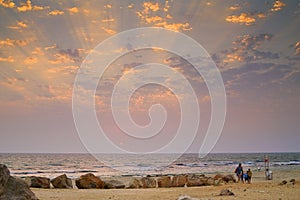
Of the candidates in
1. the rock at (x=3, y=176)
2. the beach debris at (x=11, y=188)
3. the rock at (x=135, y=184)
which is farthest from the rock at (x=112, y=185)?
the rock at (x=3, y=176)

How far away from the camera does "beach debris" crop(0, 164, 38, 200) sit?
11148 mm

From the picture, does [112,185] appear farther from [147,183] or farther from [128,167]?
[128,167]

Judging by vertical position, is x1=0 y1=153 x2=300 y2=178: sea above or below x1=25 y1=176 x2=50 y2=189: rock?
above

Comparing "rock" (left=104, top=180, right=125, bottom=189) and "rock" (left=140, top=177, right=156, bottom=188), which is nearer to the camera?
"rock" (left=104, top=180, right=125, bottom=189)

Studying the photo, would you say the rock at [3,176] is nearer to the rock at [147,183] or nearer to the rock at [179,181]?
the rock at [147,183]

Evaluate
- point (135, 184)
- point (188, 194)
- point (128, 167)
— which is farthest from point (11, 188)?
point (128, 167)

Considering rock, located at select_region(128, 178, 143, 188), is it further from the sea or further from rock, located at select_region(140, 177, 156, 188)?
Result: the sea

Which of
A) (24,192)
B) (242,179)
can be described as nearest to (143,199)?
(24,192)

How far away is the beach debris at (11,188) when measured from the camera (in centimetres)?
1115

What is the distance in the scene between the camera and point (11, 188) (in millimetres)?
11398

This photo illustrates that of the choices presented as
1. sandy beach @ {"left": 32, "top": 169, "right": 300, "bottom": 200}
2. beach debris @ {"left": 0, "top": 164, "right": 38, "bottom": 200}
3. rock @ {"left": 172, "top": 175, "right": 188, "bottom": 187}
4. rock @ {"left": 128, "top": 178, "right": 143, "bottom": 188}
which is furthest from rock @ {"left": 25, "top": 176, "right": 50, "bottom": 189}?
beach debris @ {"left": 0, "top": 164, "right": 38, "bottom": 200}

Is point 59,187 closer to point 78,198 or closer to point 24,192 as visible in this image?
point 78,198

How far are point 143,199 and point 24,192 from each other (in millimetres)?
6748

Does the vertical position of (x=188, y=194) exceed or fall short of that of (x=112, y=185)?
it falls short
